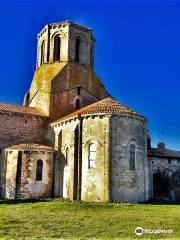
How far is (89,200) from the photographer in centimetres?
2478

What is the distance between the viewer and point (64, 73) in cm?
3400

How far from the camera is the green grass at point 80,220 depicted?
1496 centimetres

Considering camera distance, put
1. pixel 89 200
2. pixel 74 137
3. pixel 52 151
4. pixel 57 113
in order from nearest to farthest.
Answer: pixel 89 200
pixel 74 137
pixel 52 151
pixel 57 113

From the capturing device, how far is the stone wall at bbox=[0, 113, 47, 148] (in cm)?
2995

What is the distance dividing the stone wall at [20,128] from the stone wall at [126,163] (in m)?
8.94

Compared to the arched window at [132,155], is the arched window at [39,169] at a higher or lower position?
lower

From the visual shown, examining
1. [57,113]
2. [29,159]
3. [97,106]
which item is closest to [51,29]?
[57,113]

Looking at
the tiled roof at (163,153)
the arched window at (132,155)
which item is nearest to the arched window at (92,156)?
the arched window at (132,155)

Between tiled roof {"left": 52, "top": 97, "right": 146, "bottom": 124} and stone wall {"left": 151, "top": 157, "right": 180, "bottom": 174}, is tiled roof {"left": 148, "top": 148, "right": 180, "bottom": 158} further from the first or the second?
tiled roof {"left": 52, "top": 97, "right": 146, "bottom": 124}

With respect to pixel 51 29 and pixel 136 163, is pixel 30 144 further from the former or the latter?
pixel 51 29

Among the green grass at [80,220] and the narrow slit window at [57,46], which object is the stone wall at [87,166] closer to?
the green grass at [80,220]

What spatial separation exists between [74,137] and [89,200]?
16.6ft

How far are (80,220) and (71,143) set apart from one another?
30.8ft

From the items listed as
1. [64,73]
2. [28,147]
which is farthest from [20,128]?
[64,73]
